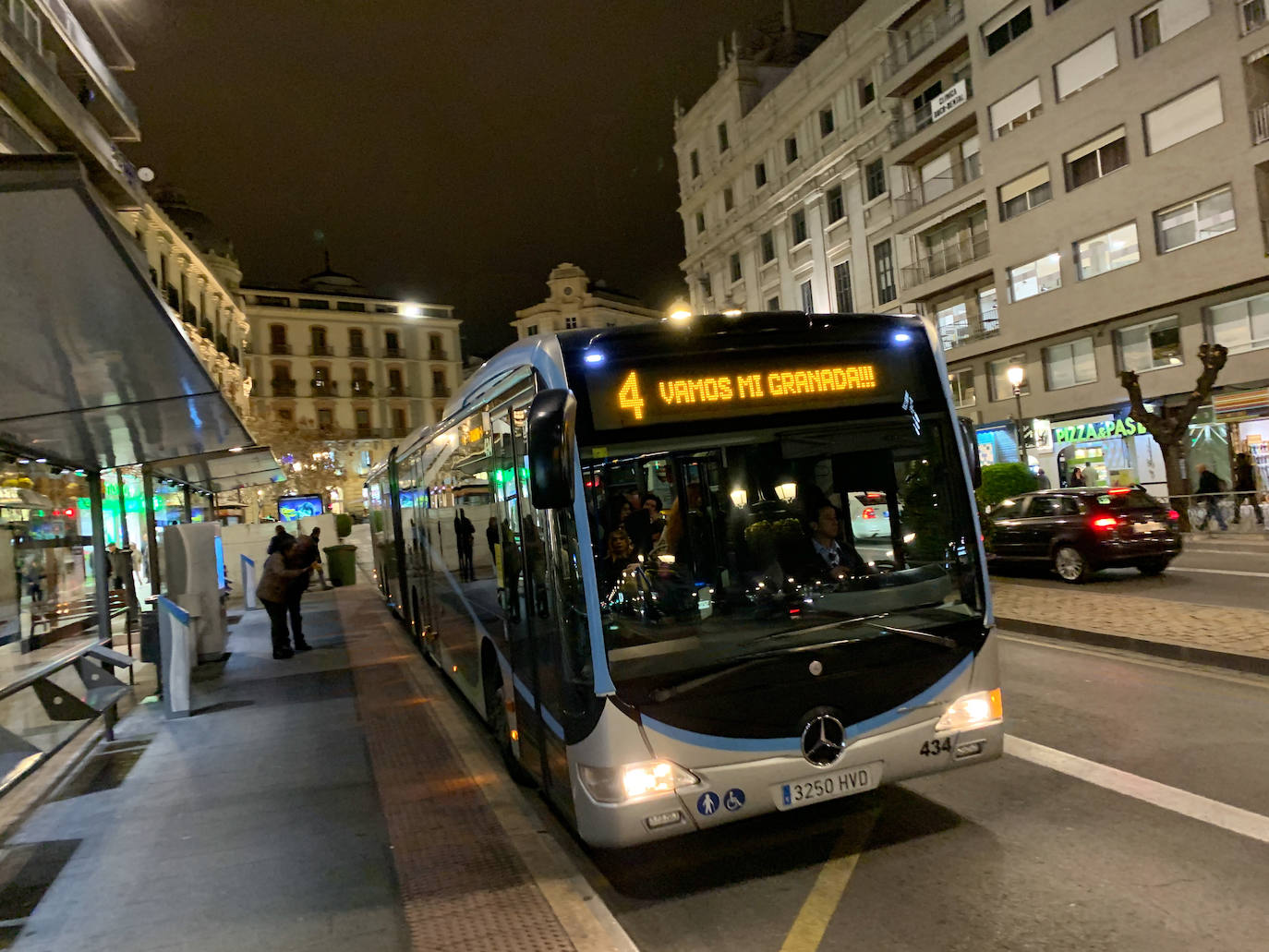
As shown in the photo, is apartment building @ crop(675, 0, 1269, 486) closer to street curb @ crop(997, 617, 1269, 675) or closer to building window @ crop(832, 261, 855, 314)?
building window @ crop(832, 261, 855, 314)

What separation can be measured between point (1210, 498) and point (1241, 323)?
18.4 feet

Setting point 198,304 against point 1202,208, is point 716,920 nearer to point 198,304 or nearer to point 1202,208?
point 1202,208

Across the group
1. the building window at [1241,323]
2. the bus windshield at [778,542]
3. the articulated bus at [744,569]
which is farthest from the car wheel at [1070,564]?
the building window at [1241,323]

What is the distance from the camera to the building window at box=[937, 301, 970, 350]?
33219 mm

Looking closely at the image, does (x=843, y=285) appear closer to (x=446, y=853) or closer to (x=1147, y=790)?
(x=1147, y=790)

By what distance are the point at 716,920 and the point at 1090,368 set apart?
2867cm

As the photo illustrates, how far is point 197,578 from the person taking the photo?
39.7 ft

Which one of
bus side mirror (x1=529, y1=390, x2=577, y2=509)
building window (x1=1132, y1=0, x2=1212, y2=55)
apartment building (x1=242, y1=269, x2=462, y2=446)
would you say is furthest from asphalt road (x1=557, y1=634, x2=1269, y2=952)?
apartment building (x1=242, y1=269, x2=462, y2=446)

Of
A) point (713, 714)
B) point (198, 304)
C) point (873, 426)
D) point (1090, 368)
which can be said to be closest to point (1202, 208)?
point (1090, 368)

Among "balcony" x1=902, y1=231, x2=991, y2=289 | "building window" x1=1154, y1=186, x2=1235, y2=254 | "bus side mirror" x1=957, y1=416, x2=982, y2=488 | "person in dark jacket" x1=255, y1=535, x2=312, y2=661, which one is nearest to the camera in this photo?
"bus side mirror" x1=957, y1=416, x2=982, y2=488

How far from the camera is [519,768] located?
6.27m

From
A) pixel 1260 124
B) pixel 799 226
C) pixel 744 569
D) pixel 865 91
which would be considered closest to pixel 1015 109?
pixel 1260 124

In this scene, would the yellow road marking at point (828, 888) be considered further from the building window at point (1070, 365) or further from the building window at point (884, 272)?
the building window at point (884, 272)

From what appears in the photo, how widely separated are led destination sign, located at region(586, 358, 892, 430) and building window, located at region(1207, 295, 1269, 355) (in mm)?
23987
